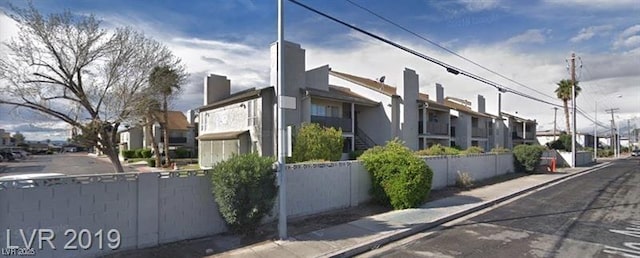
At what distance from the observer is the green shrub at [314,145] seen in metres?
18.4

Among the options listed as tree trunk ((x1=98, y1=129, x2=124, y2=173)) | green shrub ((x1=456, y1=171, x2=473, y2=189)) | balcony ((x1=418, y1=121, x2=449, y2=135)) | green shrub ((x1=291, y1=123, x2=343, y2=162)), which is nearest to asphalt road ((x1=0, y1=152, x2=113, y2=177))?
tree trunk ((x1=98, y1=129, x2=124, y2=173))

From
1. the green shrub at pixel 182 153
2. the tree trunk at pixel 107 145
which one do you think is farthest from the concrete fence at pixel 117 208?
the green shrub at pixel 182 153

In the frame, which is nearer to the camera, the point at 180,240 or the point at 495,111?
the point at 180,240

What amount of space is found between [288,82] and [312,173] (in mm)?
14055

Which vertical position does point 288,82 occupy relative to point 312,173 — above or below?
above

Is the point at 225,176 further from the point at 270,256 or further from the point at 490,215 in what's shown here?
the point at 490,215

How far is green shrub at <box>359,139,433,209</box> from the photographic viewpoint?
10610 millimetres

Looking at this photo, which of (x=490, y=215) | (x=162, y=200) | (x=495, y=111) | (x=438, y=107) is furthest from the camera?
(x=495, y=111)

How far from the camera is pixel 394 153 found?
454 inches

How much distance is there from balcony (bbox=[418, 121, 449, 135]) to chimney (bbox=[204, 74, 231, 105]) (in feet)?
57.4

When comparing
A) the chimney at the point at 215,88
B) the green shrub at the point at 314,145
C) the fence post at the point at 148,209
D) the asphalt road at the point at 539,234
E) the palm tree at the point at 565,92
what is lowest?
the asphalt road at the point at 539,234

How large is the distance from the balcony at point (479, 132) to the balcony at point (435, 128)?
5942 mm

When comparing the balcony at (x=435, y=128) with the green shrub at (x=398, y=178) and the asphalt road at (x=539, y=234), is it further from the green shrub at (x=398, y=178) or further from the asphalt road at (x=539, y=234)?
the green shrub at (x=398, y=178)

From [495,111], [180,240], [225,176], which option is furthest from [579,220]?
[495,111]
